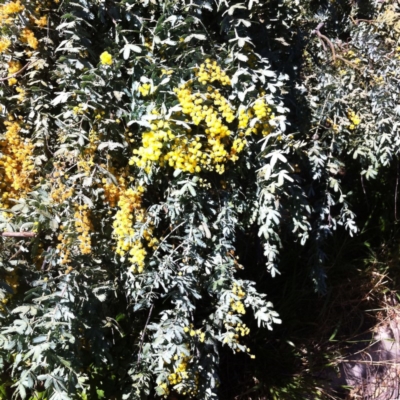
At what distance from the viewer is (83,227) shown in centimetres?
163

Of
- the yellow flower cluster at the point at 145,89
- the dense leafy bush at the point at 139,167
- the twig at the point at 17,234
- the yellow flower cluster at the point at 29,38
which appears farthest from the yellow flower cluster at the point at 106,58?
the twig at the point at 17,234

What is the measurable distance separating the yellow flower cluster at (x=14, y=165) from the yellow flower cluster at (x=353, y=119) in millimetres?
1420

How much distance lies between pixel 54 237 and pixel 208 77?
85 centimetres

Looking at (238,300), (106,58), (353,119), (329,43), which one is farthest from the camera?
(329,43)

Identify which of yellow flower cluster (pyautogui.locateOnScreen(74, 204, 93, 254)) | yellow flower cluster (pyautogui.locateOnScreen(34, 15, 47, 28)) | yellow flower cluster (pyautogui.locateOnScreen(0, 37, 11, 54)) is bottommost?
yellow flower cluster (pyautogui.locateOnScreen(74, 204, 93, 254))

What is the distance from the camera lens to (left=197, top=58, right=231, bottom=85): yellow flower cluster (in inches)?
64.9

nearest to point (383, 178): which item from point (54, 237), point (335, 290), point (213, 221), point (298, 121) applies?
point (335, 290)

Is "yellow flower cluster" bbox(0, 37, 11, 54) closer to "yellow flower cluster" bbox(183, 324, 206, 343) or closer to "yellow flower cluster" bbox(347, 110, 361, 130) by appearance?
"yellow flower cluster" bbox(183, 324, 206, 343)

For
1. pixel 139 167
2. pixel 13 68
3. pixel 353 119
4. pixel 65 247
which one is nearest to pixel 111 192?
pixel 139 167

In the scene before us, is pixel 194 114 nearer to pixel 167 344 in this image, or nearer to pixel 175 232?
pixel 175 232

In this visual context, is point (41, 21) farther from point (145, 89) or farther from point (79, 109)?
point (145, 89)

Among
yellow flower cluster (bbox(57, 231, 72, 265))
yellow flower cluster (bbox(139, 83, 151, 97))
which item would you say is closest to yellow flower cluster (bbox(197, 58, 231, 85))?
yellow flower cluster (bbox(139, 83, 151, 97))

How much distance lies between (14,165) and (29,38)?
47 centimetres

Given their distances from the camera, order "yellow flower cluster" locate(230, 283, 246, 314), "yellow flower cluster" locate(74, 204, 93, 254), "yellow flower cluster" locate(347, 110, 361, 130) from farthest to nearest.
Answer: "yellow flower cluster" locate(347, 110, 361, 130)
"yellow flower cluster" locate(230, 283, 246, 314)
"yellow flower cluster" locate(74, 204, 93, 254)
